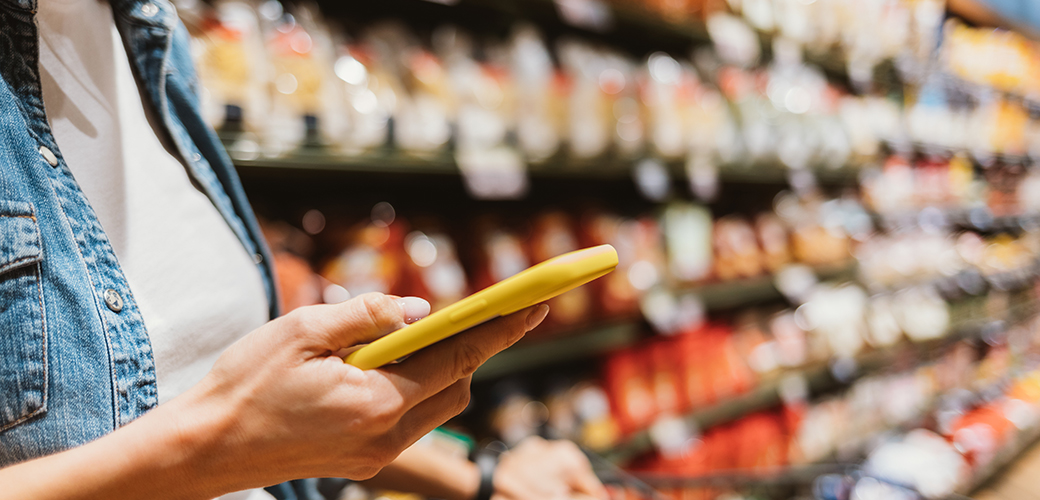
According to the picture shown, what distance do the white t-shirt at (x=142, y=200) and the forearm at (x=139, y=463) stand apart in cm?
15

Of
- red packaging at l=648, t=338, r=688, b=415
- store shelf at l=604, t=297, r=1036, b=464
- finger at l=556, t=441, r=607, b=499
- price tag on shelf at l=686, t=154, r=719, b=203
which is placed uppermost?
price tag on shelf at l=686, t=154, r=719, b=203

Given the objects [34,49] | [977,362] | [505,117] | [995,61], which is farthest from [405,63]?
[995,61]

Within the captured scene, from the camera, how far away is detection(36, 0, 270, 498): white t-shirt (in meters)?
0.49

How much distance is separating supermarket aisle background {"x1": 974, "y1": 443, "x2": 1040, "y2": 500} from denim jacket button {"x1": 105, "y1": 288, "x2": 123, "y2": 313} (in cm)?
339

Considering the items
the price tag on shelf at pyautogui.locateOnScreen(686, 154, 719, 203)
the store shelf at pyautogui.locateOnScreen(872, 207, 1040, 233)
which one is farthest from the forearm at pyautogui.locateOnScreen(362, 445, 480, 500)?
the store shelf at pyautogui.locateOnScreen(872, 207, 1040, 233)

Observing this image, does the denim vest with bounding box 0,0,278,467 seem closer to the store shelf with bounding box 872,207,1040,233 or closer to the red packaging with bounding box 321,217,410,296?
the red packaging with bounding box 321,217,410,296

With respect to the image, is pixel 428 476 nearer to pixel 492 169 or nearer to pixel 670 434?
pixel 492 169

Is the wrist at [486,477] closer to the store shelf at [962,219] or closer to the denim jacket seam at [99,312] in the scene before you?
the denim jacket seam at [99,312]

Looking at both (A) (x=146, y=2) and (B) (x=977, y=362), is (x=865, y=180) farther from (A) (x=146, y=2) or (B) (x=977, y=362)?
(A) (x=146, y=2)

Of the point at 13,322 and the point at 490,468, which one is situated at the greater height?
the point at 13,322

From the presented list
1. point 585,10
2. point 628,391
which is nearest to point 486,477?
point 628,391

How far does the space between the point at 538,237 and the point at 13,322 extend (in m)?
1.22

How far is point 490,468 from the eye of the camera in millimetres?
853

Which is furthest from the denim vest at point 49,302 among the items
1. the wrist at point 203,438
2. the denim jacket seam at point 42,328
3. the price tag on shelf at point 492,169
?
A: the price tag on shelf at point 492,169
